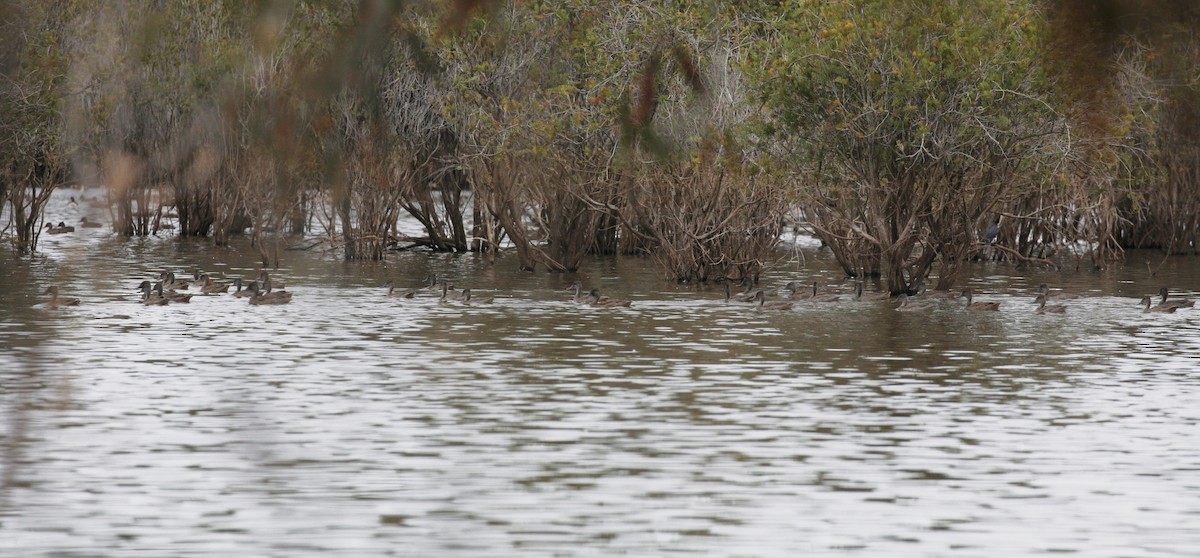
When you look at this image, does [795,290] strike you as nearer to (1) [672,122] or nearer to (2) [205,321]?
(2) [205,321]

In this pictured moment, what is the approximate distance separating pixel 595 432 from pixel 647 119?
9.22m

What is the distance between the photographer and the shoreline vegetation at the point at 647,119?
2.94 metres

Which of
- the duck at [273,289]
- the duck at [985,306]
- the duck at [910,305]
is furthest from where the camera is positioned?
the duck at [273,289]

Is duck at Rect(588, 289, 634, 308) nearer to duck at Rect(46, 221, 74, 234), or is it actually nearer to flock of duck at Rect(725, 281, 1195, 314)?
flock of duck at Rect(725, 281, 1195, 314)

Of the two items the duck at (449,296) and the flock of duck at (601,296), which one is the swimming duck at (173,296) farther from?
the duck at (449,296)

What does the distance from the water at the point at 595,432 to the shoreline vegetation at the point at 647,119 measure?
5.62 feet

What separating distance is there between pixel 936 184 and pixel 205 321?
1101cm

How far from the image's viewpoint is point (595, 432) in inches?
501

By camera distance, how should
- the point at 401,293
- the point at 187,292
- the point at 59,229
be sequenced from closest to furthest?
the point at 401,293 → the point at 187,292 → the point at 59,229

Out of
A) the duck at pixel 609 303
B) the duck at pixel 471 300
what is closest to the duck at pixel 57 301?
the duck at pixel 471 300

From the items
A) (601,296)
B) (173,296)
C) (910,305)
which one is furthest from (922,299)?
(173,296)

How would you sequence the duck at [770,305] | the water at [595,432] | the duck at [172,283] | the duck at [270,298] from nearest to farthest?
the water at [595,432]
the duck at [770,305]
the duck at [270,298]
the duck at [172,283]

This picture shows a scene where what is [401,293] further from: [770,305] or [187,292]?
[770,305]

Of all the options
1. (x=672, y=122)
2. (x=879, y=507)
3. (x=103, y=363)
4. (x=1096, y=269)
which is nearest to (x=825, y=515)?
(x=879, y=507)
